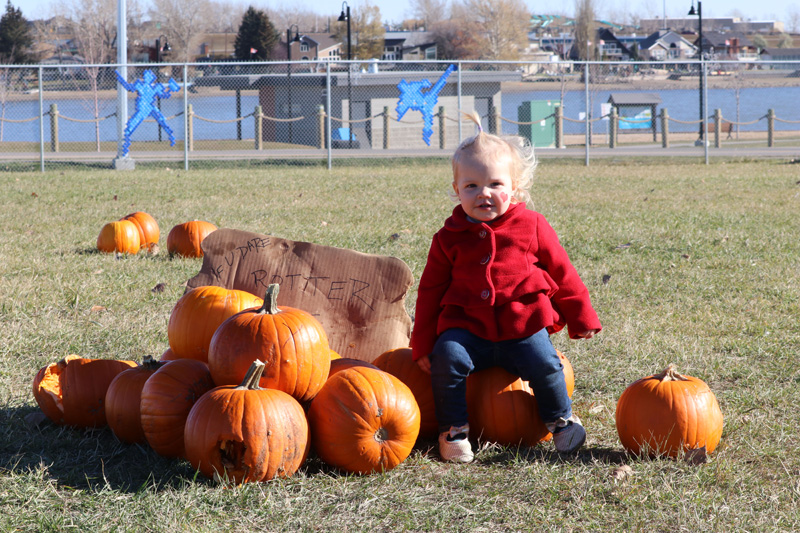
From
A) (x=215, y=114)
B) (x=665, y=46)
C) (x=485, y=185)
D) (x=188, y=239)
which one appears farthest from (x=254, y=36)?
(x=665, y=46)

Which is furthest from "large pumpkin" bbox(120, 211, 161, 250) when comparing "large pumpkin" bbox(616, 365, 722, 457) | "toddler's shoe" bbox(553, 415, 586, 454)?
"large pumpkin" bbox(616, 365, 722, 457)

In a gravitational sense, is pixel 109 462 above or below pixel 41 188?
below

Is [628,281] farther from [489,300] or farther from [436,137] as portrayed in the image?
[436,137]

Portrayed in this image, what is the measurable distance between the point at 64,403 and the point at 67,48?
226 ft

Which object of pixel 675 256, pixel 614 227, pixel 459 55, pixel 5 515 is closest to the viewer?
pixel 5 515

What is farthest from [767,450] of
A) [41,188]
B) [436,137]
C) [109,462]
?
[436,137]

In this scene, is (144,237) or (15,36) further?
(15,36)

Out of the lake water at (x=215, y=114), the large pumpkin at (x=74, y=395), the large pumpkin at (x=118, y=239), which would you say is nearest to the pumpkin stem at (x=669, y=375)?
the large pumpkin at (x=74, y=395)

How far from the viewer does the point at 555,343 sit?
4.26 metres

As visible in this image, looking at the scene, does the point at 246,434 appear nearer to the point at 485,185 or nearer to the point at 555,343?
the point at 485,185

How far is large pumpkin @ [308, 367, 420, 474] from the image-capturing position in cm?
268

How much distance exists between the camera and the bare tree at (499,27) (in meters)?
70.0

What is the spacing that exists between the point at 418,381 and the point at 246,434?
0.83m

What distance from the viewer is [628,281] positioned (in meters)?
5.61
